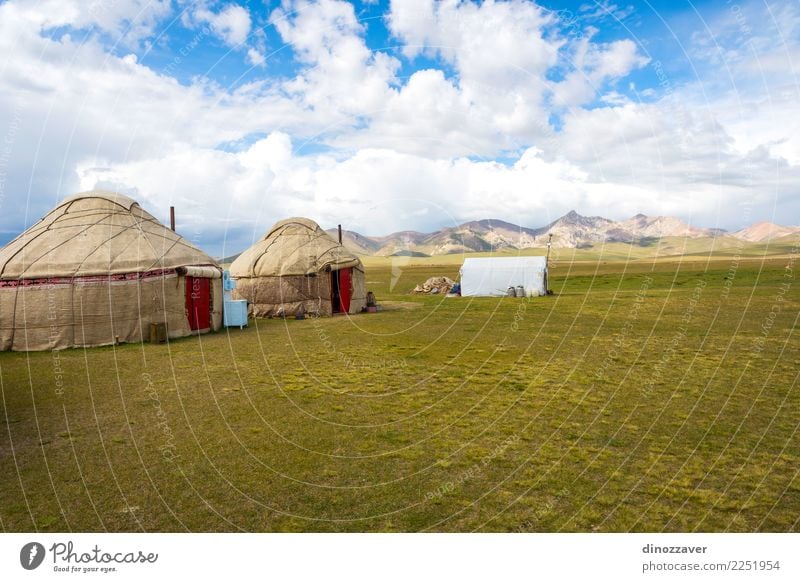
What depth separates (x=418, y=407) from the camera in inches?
341

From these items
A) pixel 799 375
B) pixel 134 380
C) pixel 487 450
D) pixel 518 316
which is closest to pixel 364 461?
pixel 487 450

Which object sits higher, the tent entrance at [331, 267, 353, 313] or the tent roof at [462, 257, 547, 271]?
the tent roof at [462, 257, 547, 271]

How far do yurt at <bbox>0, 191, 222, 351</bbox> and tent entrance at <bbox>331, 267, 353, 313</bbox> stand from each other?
6276 millimetres

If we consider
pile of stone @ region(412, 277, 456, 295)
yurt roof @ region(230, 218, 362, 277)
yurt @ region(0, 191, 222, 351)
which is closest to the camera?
yurt @ region(0, 191, 222, 351)

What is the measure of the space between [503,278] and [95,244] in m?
23.7

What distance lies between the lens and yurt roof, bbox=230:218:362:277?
21.9 metres

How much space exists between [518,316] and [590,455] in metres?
15.1

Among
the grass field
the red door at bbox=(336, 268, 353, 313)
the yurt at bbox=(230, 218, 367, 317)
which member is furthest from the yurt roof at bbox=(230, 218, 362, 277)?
the grass field

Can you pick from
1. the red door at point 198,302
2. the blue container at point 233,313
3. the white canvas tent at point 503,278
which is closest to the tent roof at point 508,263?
the white canvas tent at point 503,278

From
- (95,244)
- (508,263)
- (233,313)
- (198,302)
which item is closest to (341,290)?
(233,313)

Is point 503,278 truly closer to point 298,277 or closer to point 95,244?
point 298,277

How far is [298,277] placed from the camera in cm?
2178

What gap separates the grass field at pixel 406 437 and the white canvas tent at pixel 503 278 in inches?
706

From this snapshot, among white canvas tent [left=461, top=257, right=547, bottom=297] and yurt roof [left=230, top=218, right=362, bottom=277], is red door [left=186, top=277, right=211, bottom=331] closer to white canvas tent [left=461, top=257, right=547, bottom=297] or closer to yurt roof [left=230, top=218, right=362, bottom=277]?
yurt roof [left=230, top=218, right=362, bottom=277]
